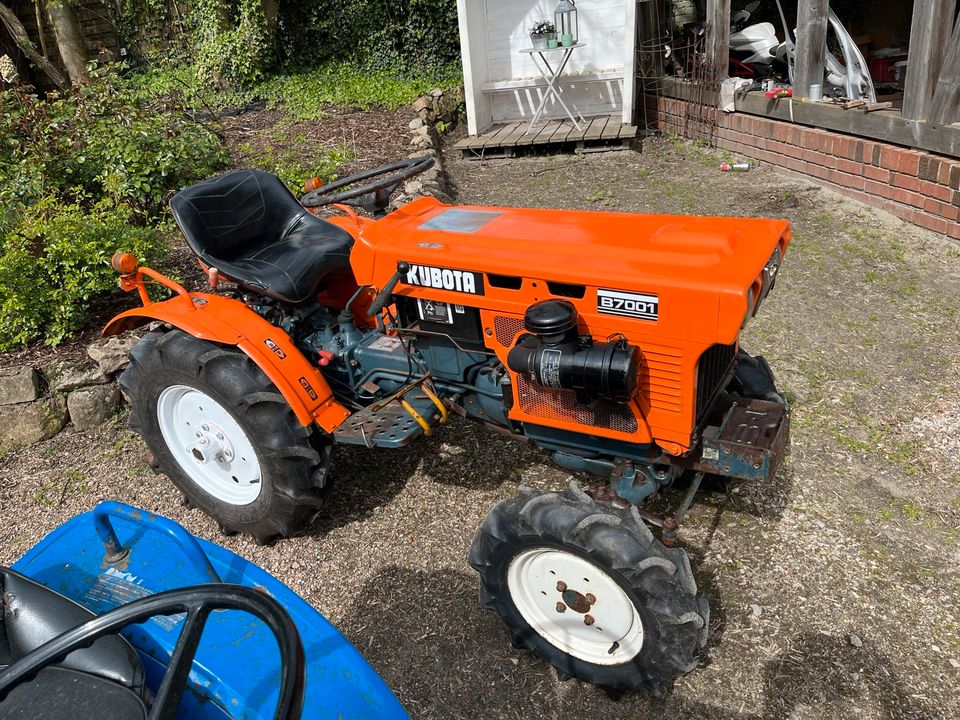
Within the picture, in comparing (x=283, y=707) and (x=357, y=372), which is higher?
(x=283, y=707)

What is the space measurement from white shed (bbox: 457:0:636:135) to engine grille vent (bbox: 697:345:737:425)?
255 inches

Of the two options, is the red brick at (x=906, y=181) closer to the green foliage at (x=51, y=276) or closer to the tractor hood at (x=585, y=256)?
the tractor hood at (x=585, y=256)

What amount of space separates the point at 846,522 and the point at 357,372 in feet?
6.65

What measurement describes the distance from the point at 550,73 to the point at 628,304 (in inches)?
292

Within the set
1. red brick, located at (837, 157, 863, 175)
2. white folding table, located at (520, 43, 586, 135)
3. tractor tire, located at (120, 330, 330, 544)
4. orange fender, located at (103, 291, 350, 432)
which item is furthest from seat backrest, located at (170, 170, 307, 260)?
white folding table, located at (520, 43, 586, 135)

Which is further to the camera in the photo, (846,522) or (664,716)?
(846,522)

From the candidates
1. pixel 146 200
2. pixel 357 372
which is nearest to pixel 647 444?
pixel 357 372

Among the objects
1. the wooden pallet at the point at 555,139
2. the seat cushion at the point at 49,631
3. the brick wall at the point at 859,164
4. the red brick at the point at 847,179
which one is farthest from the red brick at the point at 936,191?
the seat cushion at the point at 49,631

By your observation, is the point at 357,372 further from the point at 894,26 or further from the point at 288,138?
the point at 894,26

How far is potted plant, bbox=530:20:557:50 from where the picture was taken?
27.3 feet

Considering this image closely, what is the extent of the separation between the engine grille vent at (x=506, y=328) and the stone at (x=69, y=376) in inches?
98.1

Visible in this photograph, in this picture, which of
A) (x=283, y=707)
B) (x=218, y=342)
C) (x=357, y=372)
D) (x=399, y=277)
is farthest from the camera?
(x=357, y=372)

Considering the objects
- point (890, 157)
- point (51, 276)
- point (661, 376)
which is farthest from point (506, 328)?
point (890, 157)

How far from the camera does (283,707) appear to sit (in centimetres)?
107
